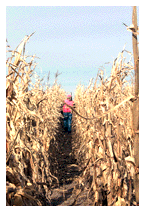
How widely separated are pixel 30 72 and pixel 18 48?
0.60 meters

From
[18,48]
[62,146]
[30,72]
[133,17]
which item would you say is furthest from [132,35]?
[62,146]

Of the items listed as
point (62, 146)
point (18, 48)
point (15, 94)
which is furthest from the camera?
point (62, 146)

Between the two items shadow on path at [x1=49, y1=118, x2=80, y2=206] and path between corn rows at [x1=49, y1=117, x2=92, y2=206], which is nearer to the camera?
path between corn rows at [x1=49, y1=117, x2=92, y2=206]

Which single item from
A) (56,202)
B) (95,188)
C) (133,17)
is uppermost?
(133,17)

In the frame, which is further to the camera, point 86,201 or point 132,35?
point 86,201

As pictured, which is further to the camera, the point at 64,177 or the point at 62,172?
the point at 62,172

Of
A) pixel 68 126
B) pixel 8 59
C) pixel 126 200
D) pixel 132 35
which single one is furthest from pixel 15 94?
pixel 68 126

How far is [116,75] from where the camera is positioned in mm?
3049

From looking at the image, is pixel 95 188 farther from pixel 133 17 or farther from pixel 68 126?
pixel 68 126

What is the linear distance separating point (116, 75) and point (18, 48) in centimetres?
111

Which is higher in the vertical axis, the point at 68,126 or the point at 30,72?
the point at 30,72

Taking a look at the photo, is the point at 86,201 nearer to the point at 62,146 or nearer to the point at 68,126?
the point at 62,146

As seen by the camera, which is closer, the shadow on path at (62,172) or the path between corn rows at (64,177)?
the path between corn rows at (64,177)

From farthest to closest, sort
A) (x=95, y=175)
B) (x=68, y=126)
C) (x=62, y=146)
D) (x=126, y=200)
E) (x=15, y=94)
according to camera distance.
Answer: (x=68, y=126) < (x=62, y=146) < (x=95, y=175) < (x=126, y=200) < (x=15, y=94)
